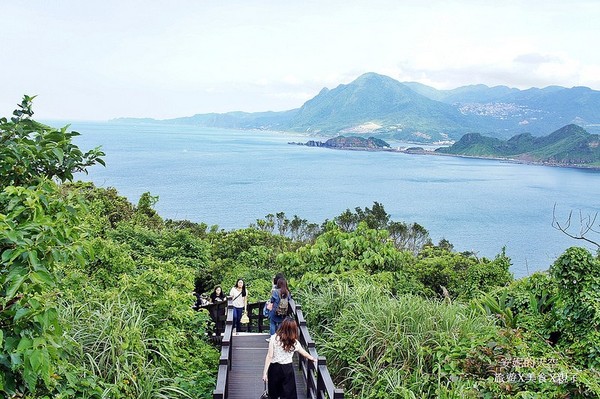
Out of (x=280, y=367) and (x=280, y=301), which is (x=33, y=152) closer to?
(x=280, y=367)

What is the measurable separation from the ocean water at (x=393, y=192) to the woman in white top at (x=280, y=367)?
39.6 metres

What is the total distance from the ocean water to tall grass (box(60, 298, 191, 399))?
38.7m

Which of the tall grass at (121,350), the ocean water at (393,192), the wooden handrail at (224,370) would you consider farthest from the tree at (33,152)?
the ocean water at (393,192)

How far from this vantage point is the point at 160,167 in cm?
11644

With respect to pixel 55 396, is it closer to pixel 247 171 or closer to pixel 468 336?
pixel 468 336

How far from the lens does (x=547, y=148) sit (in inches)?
5773

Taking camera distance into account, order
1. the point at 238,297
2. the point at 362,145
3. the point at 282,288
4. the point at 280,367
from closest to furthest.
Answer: the point at 280,367 < the point at 282,288 < the point at 238,297 < the point at 362,145

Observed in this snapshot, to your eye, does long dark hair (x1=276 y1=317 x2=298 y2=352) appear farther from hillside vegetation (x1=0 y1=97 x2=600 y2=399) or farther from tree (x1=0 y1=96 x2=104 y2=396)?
tree (x1=0 y1=96 x2=104 y2=396)

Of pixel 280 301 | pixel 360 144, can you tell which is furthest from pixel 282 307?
pixel 360 144

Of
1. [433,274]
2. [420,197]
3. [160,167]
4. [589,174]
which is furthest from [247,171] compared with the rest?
[433,274]

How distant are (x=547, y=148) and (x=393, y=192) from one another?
263 feet

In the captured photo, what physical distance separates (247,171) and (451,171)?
50.4 m

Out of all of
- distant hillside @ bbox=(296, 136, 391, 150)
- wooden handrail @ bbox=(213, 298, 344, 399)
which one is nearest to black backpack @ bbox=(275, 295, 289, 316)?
wooden handrail @ bbox=(213, 298, 344, 399)

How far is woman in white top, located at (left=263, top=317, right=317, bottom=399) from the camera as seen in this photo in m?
5.23
